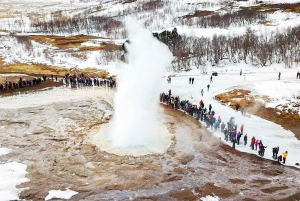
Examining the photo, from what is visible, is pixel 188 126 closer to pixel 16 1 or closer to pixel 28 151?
pixel 28 151

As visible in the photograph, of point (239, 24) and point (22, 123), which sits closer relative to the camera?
point (22, 123)

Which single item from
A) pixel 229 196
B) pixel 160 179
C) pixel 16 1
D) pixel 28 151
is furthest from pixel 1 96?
pixel 16 1

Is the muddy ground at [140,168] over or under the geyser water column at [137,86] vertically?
under

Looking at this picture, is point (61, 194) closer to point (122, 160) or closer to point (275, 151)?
point (122, 160)

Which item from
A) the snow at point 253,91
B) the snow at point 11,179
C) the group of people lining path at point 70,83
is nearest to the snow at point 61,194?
the snow at point 11,179

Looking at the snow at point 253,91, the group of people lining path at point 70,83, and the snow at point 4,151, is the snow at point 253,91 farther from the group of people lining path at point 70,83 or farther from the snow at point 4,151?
the snow at point 4,151

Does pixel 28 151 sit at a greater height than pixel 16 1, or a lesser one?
lesser
